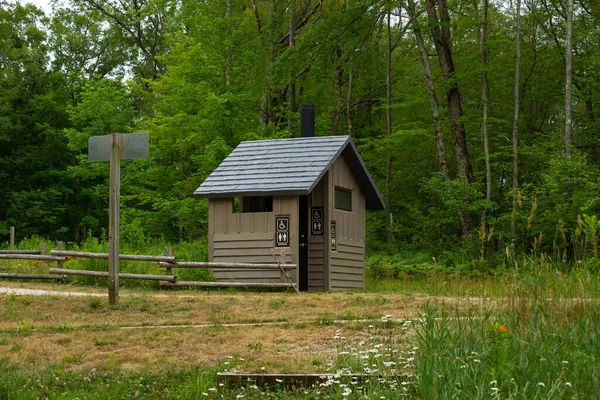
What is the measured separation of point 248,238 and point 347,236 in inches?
118

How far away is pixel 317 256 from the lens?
2197 cm

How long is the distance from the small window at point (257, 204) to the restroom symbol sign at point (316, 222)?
3.79 feet

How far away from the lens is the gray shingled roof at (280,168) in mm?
20688

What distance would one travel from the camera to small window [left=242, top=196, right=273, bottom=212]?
21.6 metres

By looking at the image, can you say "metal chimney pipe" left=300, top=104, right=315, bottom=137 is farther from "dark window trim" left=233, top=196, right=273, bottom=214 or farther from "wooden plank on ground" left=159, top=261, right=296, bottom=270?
"wooden plank on ground" left=159, top=261, right=296, bottom=270

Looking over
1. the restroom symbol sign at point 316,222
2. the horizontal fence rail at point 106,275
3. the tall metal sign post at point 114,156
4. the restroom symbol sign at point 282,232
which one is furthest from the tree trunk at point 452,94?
the tall metal sign post at point 114,156

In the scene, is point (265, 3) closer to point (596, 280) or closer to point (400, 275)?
point (400, 275)

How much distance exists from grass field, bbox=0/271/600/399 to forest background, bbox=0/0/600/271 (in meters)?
13.8

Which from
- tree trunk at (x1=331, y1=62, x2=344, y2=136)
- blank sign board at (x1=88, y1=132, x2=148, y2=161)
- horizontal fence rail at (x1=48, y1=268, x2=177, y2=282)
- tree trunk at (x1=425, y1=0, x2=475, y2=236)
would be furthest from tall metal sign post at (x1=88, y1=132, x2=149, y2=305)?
tree trunk at (x1=331, y1=62, x2=344, y2=136)

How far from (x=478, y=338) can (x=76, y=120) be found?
39076mm

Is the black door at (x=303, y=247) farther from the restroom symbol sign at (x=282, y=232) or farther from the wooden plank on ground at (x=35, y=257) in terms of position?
the wooden plank on ground at (x=35, y=257)

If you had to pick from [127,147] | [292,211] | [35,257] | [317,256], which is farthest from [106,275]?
[127,147]

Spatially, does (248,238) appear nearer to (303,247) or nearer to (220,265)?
(220,265)

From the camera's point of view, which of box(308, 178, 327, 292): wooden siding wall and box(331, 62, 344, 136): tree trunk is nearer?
box(308, 178, 327, 292): wooden siding wall
